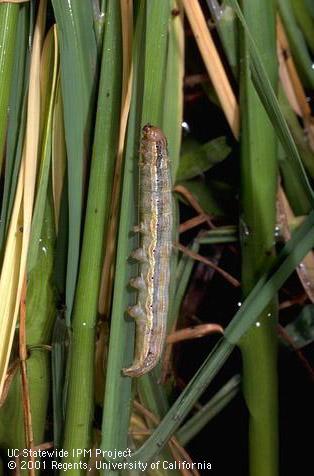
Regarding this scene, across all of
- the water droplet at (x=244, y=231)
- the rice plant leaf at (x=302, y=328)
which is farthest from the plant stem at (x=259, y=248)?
the rice plant leaf at (x=302, y=328)

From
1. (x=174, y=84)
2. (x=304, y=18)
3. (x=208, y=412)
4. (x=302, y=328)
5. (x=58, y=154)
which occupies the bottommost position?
(x=208, y=412)

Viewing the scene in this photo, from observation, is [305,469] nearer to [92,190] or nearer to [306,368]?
[306,368]

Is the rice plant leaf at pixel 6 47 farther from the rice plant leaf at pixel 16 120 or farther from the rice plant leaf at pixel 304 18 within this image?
the rice plant leaf at pixel 304 18

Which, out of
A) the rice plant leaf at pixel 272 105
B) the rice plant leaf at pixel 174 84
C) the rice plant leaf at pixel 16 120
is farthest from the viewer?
the rice plant leaf at pixel 174 84

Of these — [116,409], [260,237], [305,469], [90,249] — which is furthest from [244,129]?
[305,469]

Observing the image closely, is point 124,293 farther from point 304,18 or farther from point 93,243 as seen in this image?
point 304,18

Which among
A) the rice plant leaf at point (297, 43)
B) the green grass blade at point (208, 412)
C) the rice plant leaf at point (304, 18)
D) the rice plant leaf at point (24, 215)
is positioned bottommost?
the green grass blade at point (208, 412)

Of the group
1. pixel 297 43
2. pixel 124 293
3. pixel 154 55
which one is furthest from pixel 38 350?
pixel 297 43

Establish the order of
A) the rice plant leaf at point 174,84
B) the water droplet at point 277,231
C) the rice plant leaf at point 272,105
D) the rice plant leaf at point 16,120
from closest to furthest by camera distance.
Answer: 1. the rice plant leaf at point 272,105
2. the rice plant leaf at point 16,120
3. the rice plant leaf at point 174,84
4. the water droplet at point 277,231
